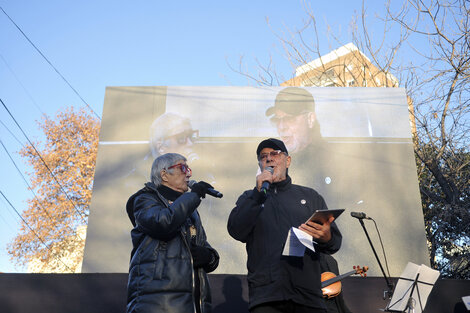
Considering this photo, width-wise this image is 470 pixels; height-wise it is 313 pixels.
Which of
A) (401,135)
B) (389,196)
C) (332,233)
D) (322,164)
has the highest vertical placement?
(401,135)

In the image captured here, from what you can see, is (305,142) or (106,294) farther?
(305,142)

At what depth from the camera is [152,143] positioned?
6.81 metres

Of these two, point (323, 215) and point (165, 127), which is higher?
point (165, 127)

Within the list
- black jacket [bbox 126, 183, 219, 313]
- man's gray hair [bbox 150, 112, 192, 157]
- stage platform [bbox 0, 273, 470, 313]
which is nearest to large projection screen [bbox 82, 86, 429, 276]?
man's gray hair [bbox 150, 112, 192, 157]

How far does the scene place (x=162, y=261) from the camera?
236cm

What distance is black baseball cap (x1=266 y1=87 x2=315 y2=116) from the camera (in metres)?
6.93

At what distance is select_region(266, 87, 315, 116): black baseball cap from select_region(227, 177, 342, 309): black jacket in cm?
461

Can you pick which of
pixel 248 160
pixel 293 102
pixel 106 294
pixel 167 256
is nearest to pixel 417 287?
pixel 167 256

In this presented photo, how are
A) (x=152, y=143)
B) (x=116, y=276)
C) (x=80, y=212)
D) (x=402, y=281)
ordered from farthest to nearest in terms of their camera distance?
1. (x=80, y=212)
2. (x=152, y=143)
3. (x=116, y=276)
4. (x=402, y=281)

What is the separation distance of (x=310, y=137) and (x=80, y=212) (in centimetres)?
1516

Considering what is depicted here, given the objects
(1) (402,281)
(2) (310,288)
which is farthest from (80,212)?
(2) (310,288)

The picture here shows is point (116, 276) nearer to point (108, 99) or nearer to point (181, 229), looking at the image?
point (181, 229)

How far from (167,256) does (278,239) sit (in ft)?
2.11

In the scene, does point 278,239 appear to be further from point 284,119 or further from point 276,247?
point 284,119
